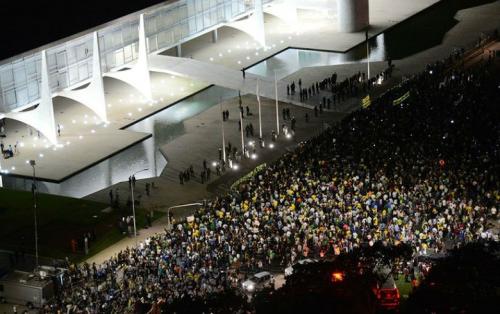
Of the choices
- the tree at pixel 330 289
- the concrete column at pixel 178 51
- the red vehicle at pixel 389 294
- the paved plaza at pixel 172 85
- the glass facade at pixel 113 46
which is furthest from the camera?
the concrete column at pixel 178 51

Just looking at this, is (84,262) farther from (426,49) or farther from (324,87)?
(426,49)

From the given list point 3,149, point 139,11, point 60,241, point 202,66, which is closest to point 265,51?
point 202,66

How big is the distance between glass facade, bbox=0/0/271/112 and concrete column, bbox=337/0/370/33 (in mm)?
8521

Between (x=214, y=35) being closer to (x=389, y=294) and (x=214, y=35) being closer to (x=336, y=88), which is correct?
(x=336, y=88)

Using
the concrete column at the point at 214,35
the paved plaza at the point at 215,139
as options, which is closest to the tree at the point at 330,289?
the paved plaza at the point at 215,139

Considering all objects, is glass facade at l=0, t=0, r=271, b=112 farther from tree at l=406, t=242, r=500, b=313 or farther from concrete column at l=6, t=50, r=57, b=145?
tree at l=406, t=242, r=500, b=313

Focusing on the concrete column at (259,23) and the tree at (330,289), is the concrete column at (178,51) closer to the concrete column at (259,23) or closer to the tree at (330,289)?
the concrete column at (259,23)

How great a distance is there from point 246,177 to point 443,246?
60.3ft

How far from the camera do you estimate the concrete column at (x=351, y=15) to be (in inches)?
4232

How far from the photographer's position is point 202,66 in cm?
9581

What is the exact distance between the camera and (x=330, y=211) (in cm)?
6125

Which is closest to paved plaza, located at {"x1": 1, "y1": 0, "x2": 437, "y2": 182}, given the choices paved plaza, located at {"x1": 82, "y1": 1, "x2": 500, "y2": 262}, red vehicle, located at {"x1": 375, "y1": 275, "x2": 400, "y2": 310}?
paved plaza, located at {"x1": 82, "y1": 1, "x2": 500, "y2": 262}

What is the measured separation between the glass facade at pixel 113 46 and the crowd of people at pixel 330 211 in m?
19.6

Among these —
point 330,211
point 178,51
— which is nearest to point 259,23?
point 178,51
